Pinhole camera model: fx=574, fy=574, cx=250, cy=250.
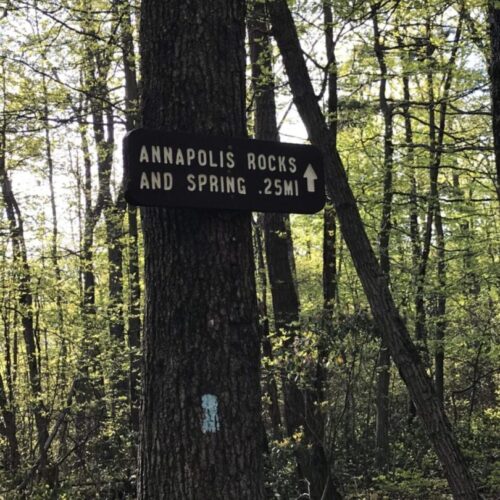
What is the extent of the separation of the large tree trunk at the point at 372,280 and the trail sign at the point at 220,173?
262 cm

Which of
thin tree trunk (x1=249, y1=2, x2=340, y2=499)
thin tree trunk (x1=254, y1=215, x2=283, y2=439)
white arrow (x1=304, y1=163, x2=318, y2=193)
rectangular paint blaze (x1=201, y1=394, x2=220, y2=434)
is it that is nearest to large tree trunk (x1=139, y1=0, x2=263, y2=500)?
rectangular paint blaze (x1=201, y1=394, x2=220, y2=434)

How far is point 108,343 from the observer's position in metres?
10.6

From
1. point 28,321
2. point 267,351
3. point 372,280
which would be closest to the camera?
point 372,280

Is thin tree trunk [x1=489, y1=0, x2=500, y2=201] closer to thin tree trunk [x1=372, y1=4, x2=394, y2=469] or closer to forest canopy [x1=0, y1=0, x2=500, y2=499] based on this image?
forest canopy [x1=0, y1=0, x2=500, y2=499]

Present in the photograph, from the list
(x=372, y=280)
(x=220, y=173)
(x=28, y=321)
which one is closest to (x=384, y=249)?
(x=372, y=280)

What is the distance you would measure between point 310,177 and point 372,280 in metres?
2.67

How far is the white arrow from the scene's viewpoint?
2334 millimetres

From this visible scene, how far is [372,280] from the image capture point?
4.84 metres

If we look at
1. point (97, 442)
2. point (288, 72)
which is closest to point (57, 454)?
point (97, 442)

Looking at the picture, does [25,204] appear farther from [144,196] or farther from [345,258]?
[144,196]

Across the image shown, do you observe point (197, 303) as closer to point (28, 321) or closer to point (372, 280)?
point (372, 280)

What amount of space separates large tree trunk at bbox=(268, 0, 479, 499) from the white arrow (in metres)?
2.63

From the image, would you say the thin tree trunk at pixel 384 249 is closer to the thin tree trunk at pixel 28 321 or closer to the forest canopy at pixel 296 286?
the forest canopy at pixel 296 286

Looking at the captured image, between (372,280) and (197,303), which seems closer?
(197,303)
